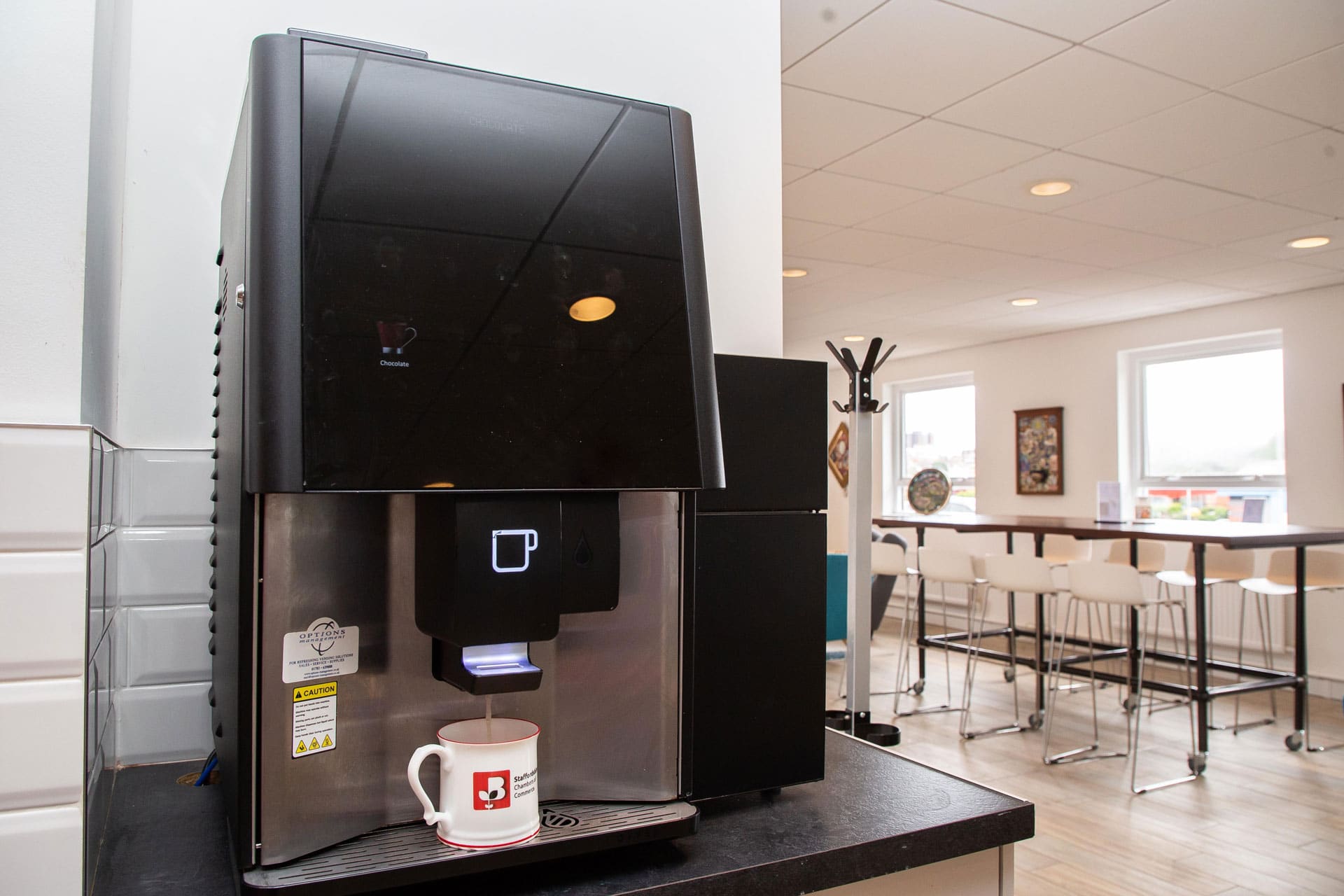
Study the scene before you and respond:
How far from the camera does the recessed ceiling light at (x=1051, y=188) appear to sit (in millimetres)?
3539

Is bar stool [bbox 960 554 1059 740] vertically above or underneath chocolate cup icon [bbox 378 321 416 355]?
underneath

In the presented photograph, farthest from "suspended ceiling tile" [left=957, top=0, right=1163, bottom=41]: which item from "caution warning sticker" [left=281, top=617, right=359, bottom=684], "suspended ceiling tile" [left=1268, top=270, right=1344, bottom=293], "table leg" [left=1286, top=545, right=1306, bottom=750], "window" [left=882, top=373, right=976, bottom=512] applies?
"window" [left=882, top=373, right=976, bottom=512]

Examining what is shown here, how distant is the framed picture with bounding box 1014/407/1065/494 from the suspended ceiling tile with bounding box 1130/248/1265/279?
2.01 meters

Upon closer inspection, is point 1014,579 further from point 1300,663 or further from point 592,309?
point 592,309

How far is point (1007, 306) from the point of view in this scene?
19.7ft

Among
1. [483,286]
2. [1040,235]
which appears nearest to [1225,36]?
→ [1040,235]

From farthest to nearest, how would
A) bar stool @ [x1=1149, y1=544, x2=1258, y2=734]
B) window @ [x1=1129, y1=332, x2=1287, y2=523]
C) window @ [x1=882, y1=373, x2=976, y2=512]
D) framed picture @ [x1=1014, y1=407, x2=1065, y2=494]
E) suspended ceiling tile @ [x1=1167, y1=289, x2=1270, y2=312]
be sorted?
Result: window @ [x1=882, y1=373, x2=976, y2=512]
framed picture @ [x1=1014, y1=407, x2=1065, y2=494]
window @ [x1=1129, y1=332, x2=1287, y2=523]
suspended ceiling tile @ [x1=1167, y1=289, x2=1270, y2=312]
bar stool @ [x1=1149, y1=544, x2=1258, y2=734]

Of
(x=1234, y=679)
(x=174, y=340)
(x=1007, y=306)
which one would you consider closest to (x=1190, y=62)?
(x=174, y=340)

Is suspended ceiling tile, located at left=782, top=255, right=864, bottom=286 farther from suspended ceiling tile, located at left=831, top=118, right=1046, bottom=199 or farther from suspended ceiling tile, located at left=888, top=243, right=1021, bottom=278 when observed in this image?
suspended ceiling tile, located at left=831, top=118, right=1046, bottom=199

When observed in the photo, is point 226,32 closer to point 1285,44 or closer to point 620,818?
point 620,818

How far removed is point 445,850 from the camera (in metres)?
0.75

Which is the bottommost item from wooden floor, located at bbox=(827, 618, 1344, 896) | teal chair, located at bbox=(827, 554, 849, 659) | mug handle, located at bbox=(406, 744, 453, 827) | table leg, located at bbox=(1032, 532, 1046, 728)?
wooden floor, located at bbox=(827, 618, 1344, 896)

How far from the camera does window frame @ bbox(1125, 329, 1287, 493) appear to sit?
5812 millimetres

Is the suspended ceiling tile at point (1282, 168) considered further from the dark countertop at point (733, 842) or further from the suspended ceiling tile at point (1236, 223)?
the dark countertop at point (733, 842)
